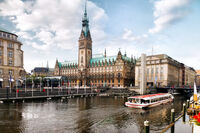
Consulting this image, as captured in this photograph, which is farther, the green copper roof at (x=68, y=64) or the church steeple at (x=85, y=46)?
the green copper roof at (x=68, y=64)

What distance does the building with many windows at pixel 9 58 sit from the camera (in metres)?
65.8

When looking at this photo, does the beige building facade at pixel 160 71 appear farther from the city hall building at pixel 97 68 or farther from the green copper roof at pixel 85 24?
the green copper roof at pixel 85 24

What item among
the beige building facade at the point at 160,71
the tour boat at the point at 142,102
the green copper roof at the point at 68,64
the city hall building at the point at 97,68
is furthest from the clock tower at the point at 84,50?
the tour boat at the point at 142,102

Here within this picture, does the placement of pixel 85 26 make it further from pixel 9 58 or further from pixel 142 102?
pixel 142 102

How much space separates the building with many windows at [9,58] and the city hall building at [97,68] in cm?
6038

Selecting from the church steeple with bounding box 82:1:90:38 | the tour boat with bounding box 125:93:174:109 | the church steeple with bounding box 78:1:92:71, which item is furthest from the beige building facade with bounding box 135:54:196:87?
the tour boat with bounding box 125:93:174:109

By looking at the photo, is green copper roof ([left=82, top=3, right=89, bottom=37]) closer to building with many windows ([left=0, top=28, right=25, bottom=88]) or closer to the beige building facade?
the beige building facade

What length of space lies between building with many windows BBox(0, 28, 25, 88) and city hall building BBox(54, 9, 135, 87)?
60.4 meters

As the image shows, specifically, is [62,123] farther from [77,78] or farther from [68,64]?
[68,64]

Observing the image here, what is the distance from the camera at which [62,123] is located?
2600 cm

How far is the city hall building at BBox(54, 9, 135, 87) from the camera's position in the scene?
122 meters

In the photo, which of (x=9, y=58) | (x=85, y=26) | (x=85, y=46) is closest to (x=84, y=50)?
(x=85, y=46)

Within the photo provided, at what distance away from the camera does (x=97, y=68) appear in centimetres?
13588

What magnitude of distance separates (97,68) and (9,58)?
77.8 m
